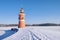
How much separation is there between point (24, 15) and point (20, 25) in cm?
181

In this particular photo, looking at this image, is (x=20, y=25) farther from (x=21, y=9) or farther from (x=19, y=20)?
(x=21, y=9)

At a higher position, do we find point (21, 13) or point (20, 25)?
point (21, 13)

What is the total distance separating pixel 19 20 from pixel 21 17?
614 millimetres

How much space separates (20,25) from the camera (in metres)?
30.3

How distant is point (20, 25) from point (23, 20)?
39.5 inches

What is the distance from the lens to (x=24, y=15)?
30500 millimetres

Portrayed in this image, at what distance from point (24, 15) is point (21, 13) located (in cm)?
60

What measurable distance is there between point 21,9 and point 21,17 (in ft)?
6.17

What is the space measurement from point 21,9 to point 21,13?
1035mm

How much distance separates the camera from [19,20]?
3008 centimetres

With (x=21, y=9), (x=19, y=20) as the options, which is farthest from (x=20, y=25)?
(x=21, y=9)

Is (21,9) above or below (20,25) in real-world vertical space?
above
